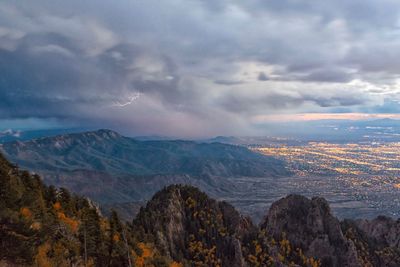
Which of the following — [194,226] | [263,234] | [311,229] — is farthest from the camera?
[311,229]

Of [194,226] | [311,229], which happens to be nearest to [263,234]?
[311,229]

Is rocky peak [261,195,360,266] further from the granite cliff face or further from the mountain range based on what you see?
the mountain range

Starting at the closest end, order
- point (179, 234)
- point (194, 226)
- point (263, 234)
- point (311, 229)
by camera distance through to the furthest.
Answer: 1. point (179, 234)
2. point (194, 226)
3. point (263, 234)
4. point (311, 229)

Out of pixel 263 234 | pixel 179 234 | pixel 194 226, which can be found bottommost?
pixel 263 234

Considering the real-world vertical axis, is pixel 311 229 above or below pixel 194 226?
below

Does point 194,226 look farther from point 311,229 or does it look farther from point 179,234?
point 311,229

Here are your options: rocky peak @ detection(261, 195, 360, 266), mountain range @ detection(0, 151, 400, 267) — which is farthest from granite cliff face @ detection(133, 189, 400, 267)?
mountain range @ detection(0, 151, 400, 267)

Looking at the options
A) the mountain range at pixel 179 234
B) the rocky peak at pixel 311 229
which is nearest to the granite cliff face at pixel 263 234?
the rocky peak at pixel 311 229

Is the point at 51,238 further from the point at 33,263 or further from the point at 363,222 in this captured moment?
the point at 363,222

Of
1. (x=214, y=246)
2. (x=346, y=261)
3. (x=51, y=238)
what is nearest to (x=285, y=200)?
(x=346, y=261)

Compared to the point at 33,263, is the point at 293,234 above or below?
below

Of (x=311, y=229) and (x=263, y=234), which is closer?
(x=263, y=234)
